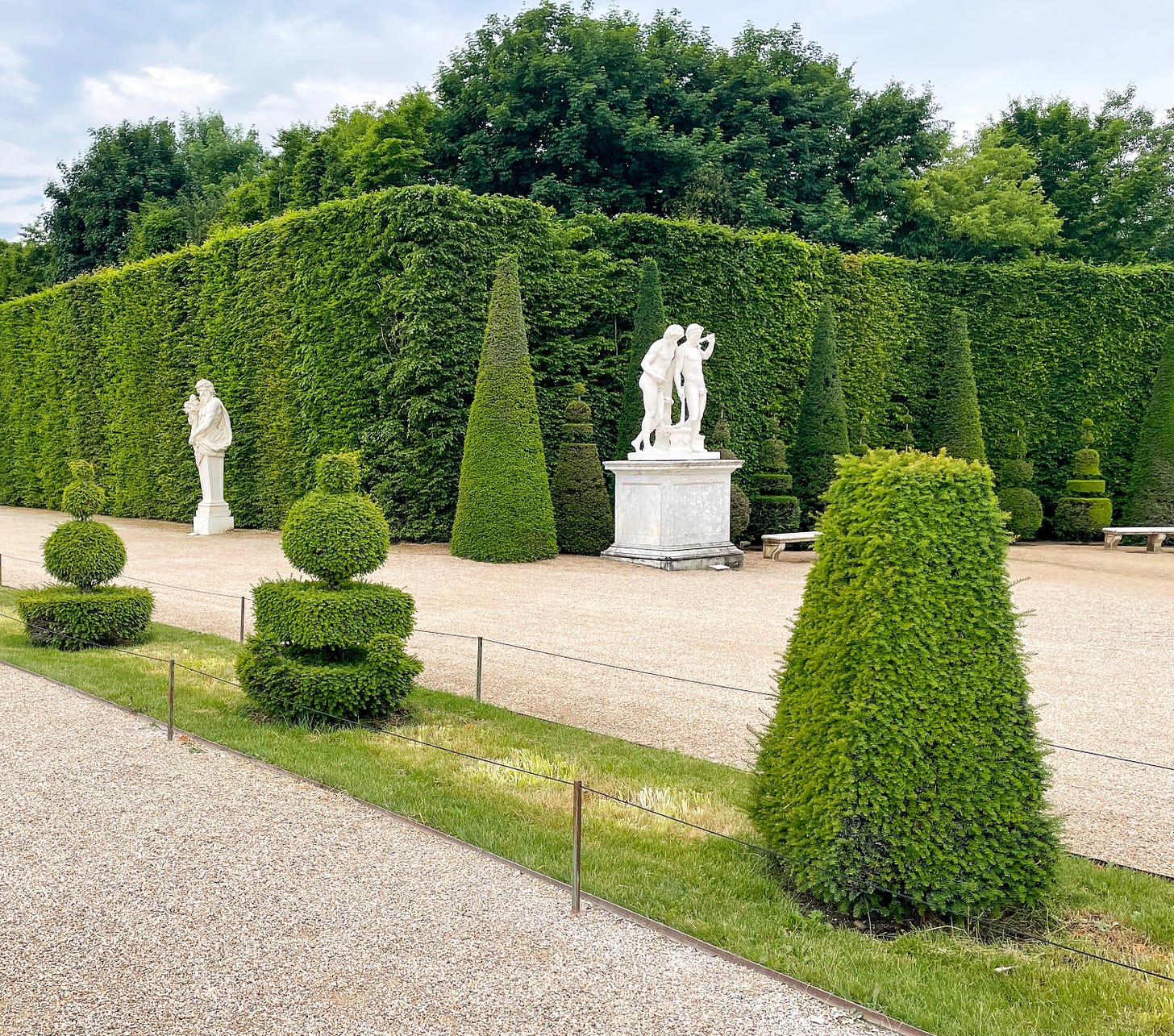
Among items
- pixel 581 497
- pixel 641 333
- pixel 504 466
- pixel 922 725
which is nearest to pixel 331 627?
pixel 922 725

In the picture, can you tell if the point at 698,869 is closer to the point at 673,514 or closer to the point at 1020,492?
the point at 673,514

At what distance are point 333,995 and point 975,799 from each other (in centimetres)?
225

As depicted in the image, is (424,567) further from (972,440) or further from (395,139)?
(395,139)

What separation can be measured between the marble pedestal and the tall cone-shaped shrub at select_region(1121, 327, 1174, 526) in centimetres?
1163

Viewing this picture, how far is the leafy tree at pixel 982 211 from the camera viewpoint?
28.0m

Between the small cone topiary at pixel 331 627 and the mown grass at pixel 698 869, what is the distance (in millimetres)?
226

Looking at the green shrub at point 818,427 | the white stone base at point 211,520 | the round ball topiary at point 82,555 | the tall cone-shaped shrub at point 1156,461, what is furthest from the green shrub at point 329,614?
the tall cone-shaped shrub at point 1156,461

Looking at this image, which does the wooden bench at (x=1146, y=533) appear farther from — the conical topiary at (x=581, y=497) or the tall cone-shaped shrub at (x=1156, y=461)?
the conical topiary at (x=581, y=497)

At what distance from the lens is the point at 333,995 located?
3.09m

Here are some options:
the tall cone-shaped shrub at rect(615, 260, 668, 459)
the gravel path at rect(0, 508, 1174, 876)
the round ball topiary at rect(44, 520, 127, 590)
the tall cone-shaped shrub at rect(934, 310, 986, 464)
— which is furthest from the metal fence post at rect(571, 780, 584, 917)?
the tall cone-shaped shrub at rect(934, 310, 986, 464)

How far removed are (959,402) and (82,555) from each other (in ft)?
60.7

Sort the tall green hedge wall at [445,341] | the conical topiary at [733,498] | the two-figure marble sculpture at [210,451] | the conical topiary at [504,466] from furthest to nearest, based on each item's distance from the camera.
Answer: the two-figure marble sculpture at [210,451] < the conical topiary at [733,498] < the tall green hedge wall at [445,341] < the conical topiary at [504,466]

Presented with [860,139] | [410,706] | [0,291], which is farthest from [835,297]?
[0,291]

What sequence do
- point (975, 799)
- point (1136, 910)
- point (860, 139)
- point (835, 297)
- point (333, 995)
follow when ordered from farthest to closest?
point (860, 139) < point (835, 297) < point (1136, 910) < point (975, 799) < point (333, 995)
